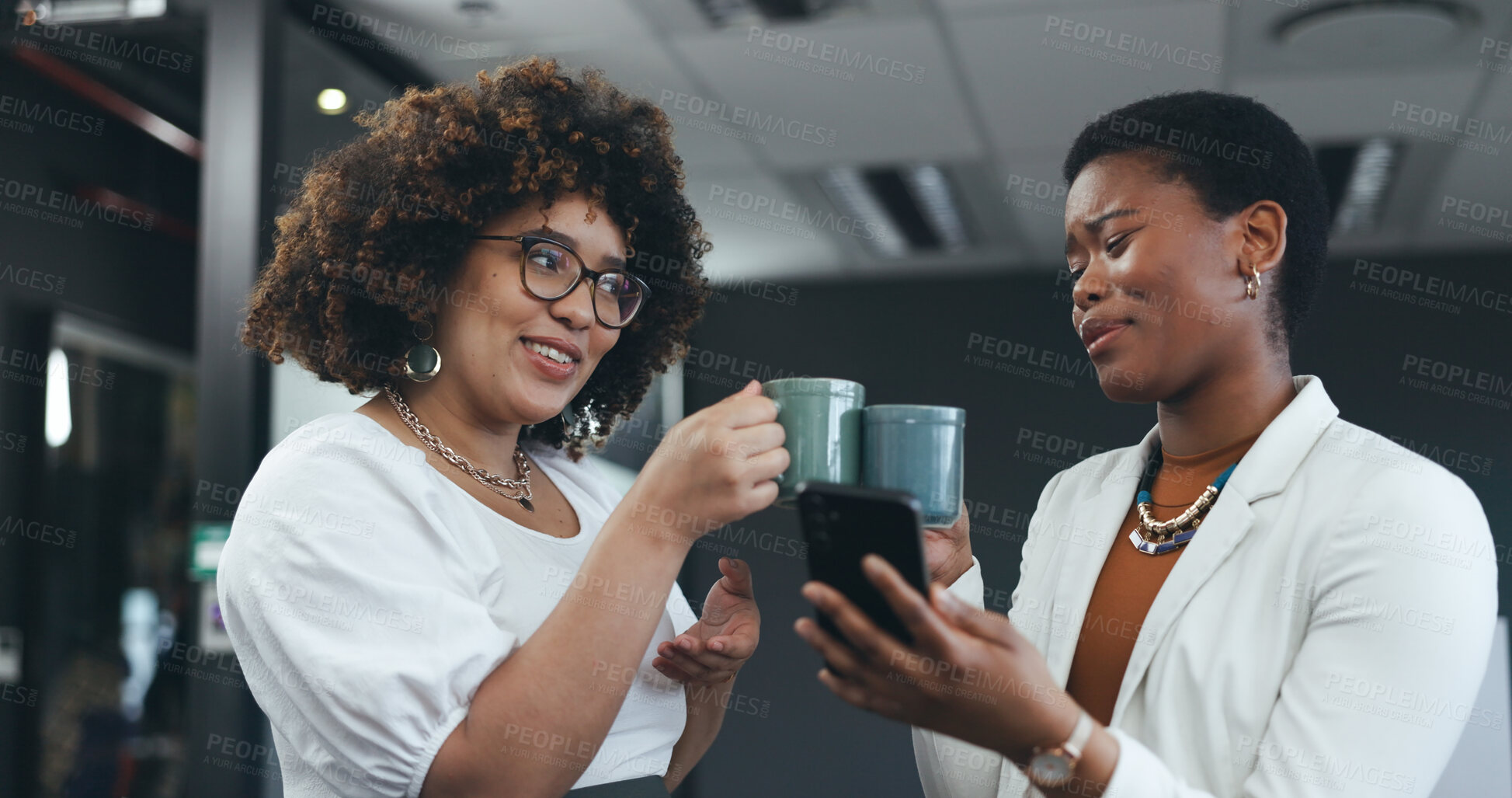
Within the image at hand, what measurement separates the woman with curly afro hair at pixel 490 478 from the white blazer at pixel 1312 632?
514 mm

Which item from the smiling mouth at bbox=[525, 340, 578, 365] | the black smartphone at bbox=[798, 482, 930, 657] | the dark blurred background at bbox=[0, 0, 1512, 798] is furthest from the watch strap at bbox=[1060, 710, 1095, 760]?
the dark blurred background at bbox=[0, 0, 1512, 798]

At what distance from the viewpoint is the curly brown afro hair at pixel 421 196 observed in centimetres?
150

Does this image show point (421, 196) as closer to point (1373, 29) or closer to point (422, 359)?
point (422, 359)

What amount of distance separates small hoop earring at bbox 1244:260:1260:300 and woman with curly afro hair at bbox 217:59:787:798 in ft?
2.13

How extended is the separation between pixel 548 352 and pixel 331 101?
297 cm

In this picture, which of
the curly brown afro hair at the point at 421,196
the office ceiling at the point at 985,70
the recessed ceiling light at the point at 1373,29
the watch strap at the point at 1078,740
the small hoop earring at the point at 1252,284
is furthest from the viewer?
the office ceiling at the point at 985,70

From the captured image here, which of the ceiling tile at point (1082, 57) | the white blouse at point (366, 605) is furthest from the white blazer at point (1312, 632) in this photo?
the ceiling tile at point (1082, 57)

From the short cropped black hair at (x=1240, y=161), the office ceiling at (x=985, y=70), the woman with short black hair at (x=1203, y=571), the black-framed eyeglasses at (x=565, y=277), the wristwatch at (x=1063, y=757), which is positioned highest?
the office ceiling at (x=985, y=70)

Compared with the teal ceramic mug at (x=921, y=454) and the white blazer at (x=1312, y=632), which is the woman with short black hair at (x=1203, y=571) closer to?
the white blazer at (x=1312, y=632)

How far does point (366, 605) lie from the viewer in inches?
46.2

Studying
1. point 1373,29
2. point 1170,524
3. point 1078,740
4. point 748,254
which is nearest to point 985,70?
point 1373,29

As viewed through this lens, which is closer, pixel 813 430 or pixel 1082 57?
pixel 813 430

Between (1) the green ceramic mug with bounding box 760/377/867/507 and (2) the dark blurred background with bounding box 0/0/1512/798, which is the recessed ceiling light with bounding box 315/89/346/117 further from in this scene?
(1) the green ceramic mug with bounding box 760/377/867/507

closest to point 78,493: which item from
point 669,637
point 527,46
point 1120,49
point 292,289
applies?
point 527,46
